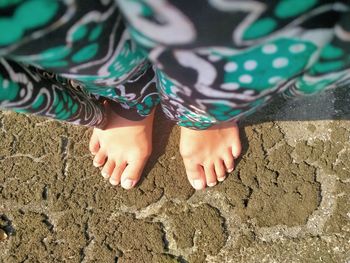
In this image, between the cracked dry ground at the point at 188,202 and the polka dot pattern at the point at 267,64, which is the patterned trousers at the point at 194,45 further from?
the cracked dry ground at the point at 188,202

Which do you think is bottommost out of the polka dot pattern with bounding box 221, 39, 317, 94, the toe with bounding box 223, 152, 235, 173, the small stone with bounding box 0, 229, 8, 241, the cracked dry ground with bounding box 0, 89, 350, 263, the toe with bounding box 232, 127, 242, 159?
Answer: the small stone with bounding box 0, 229, 8, 241

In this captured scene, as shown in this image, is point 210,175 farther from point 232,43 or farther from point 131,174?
point 232,43

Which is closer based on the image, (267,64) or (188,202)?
(267,64)

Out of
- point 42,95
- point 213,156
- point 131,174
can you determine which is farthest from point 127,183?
point 42,95

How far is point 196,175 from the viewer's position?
1.35m

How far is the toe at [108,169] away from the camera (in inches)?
55.2

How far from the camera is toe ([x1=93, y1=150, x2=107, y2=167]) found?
1414mm

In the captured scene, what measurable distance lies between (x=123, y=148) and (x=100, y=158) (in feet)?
0.25

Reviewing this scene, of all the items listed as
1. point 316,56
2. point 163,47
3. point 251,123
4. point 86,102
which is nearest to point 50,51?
point 163,47

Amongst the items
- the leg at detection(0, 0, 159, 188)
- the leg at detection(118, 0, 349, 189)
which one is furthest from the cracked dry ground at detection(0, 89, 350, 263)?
the leg at detection(118, 0, 349, 189)

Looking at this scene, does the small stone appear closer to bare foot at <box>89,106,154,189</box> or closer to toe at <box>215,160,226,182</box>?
bare foot at <box>89,106,154,189</box>

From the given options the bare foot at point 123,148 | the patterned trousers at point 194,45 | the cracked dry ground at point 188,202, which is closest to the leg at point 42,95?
the patterned trousers at point 194,45

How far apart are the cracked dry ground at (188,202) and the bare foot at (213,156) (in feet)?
0.10

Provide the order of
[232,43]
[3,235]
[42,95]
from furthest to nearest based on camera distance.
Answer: [3,235], [42,95], [232,43]
